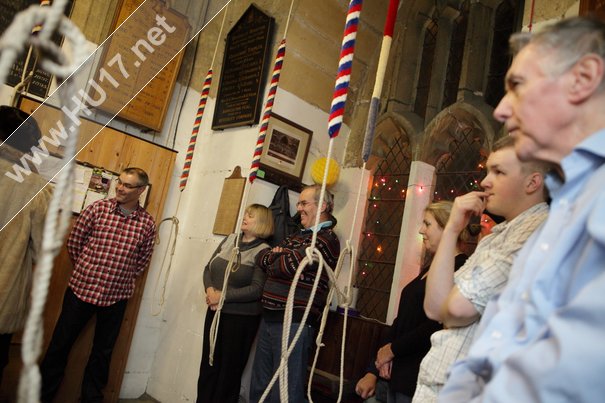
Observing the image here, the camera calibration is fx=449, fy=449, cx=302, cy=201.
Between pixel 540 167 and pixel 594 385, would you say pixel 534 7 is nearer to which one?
pixel 540 167

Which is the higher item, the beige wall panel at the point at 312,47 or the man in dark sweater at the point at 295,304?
the beige wall panel at the point at 312,47

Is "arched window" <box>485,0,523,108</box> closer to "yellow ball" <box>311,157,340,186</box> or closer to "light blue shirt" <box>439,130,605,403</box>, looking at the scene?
"yellow ball" <box>311,157,340,186</box>

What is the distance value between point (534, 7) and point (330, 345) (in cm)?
231

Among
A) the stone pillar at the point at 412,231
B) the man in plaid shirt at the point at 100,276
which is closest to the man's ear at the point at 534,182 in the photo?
the stone pillar at the point at 412,231

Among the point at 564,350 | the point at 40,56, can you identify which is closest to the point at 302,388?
the point at 564,350

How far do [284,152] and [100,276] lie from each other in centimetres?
156

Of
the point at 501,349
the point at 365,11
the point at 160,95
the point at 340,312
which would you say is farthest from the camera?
the point at 365,11

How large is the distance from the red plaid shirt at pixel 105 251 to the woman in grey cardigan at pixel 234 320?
22.5 inches

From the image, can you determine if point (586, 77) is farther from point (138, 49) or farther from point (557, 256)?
point (138, 49)

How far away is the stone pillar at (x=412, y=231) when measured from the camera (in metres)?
3.14

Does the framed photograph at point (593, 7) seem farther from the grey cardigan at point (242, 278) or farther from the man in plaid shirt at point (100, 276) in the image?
the man in plaid shirt at point (100, 276)

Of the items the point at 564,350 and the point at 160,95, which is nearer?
the point at 564,350

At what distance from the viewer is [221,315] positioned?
2.86 m

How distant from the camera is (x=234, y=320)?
2832mm
